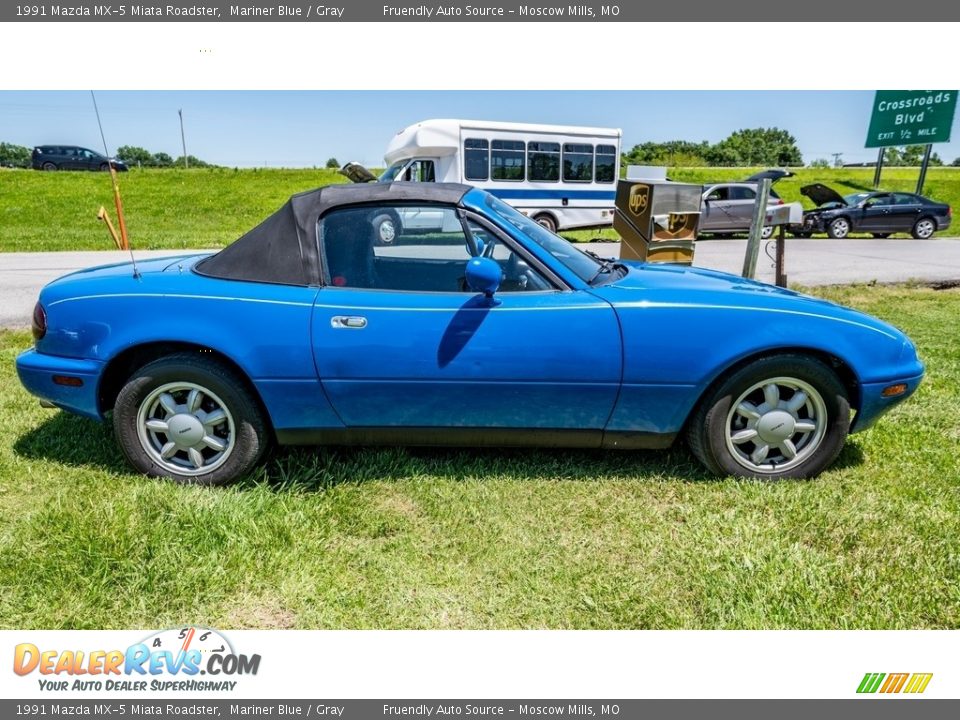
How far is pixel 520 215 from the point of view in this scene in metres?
3.46

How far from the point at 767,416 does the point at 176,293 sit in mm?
2893

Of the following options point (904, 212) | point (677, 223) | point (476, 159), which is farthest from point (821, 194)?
point (677, 223)

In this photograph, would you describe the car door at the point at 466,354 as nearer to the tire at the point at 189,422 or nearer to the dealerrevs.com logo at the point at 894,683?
the tire at the point at 189,422

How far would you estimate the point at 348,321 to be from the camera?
2855 millimetres

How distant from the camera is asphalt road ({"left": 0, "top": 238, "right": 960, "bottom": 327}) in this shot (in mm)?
8781

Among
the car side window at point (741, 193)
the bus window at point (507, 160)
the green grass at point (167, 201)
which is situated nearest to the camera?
the bus window at point (507, 160)

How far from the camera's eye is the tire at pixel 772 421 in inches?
116

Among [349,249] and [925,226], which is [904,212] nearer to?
[925,226]

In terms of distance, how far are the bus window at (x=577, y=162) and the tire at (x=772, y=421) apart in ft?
44.9

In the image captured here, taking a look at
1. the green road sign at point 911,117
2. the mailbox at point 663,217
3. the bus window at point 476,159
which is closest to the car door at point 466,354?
the mailbox at point 663,217

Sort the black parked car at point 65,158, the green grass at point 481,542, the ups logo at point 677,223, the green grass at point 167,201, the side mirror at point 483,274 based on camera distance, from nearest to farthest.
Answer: the green grass at point 481,542 < the side mirror at point 483,274 < the ups logo at point 677,223 < the green grass at point 167,201 < the black parked car at point 65,158

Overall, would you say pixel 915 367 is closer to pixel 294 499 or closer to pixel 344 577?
pixel 344 577

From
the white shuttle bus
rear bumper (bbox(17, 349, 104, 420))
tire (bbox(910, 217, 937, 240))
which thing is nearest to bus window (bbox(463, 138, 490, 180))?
the white shuttle bus

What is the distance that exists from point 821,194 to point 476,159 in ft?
28.5
